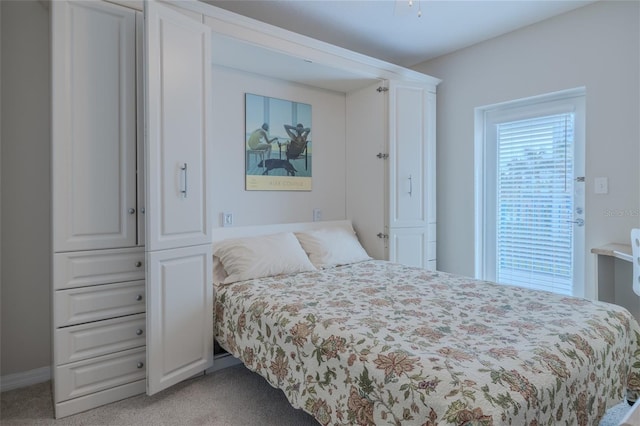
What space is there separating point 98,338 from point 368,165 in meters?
2.54

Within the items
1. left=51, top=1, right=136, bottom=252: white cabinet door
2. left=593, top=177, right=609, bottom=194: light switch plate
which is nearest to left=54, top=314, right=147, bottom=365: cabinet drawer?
left=51, top=1, right=136, bottom=252: white cabinet door

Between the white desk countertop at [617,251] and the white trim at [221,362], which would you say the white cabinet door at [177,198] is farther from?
the white desk countertop at [617,251]

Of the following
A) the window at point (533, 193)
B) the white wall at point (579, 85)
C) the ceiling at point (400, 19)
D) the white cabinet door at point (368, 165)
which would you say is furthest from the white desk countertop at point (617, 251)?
the ceiling at point (400, 19)

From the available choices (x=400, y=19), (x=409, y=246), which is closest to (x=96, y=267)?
(x=409, y=246)

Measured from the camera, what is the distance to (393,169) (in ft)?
10.6

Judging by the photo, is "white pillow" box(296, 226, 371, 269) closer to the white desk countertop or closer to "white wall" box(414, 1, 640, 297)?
"white wall" box(414, 1, 640, 297)

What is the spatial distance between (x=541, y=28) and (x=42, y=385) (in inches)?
177

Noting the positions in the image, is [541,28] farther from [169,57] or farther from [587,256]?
[169,57]

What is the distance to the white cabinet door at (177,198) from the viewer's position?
1.92 m

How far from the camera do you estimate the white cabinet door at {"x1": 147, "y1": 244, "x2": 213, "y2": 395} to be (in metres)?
1.92

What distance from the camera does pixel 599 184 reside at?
265 centimetres

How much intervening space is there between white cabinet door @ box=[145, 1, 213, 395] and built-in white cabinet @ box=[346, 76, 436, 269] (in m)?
1.67

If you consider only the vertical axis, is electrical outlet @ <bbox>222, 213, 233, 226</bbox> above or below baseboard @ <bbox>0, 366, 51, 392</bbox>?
above

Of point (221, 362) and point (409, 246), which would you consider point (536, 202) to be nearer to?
point (409, 246)
